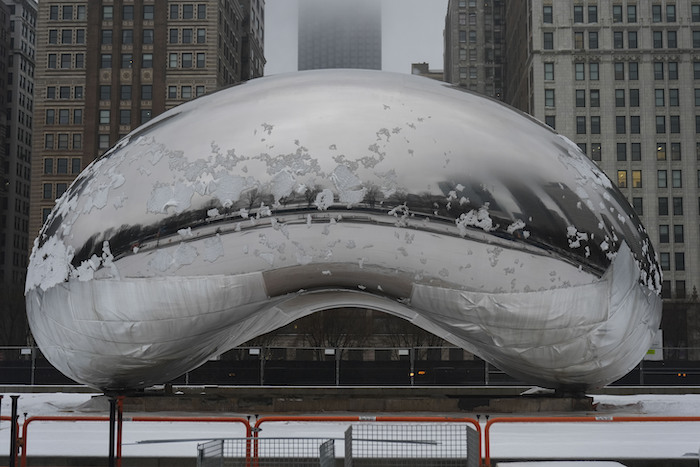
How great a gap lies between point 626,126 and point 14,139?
7593cm

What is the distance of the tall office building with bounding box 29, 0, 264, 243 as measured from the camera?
288 feet

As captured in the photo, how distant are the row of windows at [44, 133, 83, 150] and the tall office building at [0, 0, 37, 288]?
2375 cm

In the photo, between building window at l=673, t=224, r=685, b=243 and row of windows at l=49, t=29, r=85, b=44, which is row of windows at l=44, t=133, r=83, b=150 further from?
building window at l=673, t=224, r=685, b=243

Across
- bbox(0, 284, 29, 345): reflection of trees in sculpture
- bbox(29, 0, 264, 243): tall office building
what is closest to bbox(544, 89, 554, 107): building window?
bbox(29, 0, 264, 243): tall office building

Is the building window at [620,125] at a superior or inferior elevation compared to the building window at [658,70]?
inferior

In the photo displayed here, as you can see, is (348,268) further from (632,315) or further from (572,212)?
(632,315)

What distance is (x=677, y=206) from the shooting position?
8288 cm

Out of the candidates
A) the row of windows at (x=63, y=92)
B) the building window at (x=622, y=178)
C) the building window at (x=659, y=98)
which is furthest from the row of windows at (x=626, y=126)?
the row of windows at (x=63, y=92)

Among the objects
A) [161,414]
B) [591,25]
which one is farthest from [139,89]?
[161,414]

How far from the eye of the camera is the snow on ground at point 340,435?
10.2 m

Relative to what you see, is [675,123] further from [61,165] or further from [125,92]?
[61,165]

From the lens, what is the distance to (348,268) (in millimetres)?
11445

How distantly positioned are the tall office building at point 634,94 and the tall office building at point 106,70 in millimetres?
33495

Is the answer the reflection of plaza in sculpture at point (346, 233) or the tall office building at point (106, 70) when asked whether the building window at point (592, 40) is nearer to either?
the tall office building at point (106, 70)
